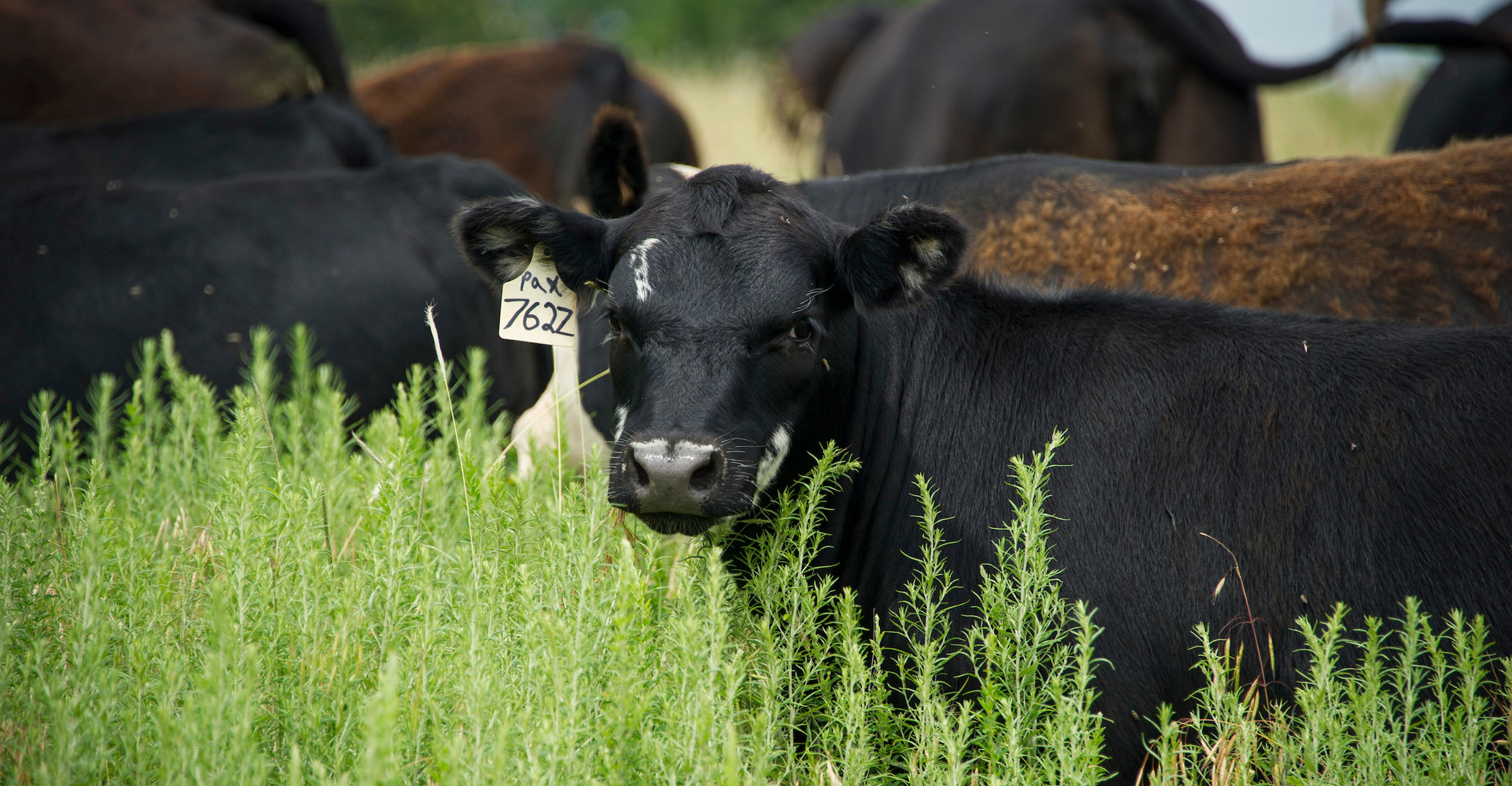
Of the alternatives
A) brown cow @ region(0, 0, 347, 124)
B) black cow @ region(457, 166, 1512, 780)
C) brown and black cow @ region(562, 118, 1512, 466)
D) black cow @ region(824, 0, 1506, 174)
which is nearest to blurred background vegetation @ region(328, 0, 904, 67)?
brown cow @ region(0, 0, 347, 124)

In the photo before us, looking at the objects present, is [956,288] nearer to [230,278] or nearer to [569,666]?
[569,666]

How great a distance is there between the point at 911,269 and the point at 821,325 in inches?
12.3

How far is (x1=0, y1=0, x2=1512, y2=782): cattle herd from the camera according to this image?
3.21m

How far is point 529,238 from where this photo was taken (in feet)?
12.1

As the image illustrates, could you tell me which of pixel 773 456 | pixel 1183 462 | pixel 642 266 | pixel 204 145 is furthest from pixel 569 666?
pixel 204 145

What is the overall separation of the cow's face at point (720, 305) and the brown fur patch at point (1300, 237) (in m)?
1.72

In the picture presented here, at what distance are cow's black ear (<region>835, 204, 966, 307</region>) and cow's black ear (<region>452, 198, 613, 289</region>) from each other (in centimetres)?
78

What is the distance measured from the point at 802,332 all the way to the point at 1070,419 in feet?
2.81

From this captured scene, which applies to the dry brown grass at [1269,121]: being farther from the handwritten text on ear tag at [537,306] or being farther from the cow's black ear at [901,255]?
the cow's black ear at [901,255]

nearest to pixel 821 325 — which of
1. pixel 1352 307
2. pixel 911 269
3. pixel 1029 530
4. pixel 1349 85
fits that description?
pixel 911 269

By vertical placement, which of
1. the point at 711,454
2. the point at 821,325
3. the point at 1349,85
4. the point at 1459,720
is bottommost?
the point at 1459,720

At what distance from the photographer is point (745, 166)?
367 centimetres

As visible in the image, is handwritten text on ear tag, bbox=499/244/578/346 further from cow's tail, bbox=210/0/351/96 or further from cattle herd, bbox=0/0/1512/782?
cow's tail, bbox=210/0/351/96

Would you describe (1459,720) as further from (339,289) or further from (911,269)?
(339,289)
